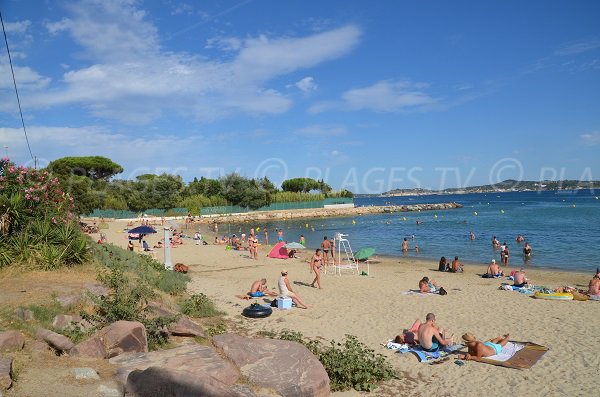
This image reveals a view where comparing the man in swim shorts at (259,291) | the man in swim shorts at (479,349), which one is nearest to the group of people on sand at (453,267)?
the man in swim shorts at (259,291)

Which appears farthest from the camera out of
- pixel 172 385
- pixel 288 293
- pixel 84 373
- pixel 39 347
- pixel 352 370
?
pixel 288 293

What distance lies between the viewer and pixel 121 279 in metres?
8.49

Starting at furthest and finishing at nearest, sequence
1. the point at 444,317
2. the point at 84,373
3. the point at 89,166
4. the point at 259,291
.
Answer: the point at 89,166
the point at 259,291
the point at 444,317
the point at 84,373

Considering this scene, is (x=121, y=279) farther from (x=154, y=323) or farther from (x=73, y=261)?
(x=73, y=261)

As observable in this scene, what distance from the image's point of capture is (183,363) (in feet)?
18.5

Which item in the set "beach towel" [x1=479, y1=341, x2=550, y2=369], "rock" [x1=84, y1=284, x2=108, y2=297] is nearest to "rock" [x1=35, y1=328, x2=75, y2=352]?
"rock" [x1=84, y1=284, x2=108, y2=297]

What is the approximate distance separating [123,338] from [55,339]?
2.83 ft

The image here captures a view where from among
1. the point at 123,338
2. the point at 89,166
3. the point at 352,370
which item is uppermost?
the point at 89,166

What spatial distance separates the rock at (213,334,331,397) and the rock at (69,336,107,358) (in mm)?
1670

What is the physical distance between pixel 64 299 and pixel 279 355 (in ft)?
13.1

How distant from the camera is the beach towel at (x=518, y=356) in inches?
312

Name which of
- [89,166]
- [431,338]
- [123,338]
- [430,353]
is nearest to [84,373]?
[123,338]

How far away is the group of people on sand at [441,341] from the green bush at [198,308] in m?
4.32

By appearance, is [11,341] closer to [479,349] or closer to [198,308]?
[198,308]
